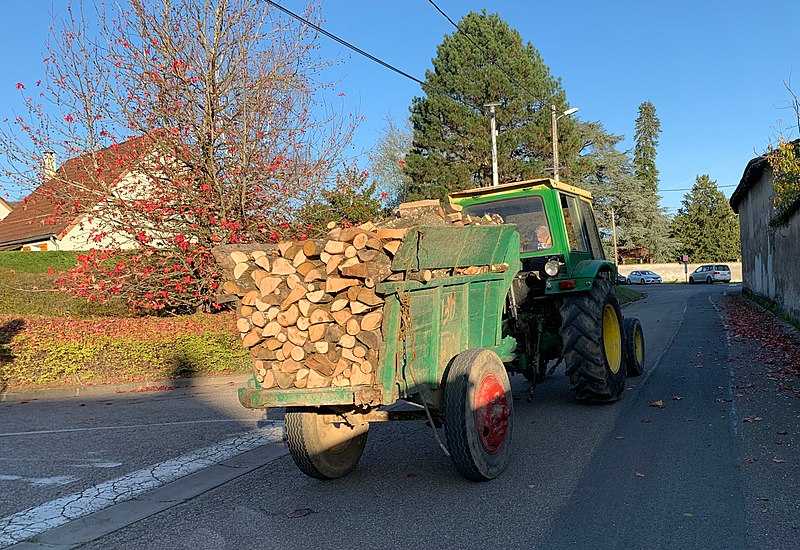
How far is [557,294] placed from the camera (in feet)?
25.4

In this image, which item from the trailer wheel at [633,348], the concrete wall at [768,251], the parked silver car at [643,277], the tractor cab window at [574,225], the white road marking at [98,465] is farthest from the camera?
the parked silver car at [643,277]

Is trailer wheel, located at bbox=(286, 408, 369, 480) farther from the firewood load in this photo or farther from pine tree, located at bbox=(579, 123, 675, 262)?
pine tree, located at bbox=(579, 123, 675, 262)

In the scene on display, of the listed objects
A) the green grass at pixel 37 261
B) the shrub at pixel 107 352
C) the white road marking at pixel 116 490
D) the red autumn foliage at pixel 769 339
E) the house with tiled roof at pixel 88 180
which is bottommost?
the white road marking at pixel 116 490

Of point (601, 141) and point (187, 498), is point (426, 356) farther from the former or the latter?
point (601, 141)

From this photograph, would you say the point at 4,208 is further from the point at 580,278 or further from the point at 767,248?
the point at 580,278

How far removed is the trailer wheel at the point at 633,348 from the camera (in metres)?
9.16

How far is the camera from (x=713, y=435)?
6.23 meters

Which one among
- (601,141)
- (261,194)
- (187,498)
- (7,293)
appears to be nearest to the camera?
(187,498)

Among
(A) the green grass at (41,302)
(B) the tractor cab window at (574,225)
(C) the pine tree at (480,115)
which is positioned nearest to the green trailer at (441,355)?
(B) the tractor cab window at (574,225)

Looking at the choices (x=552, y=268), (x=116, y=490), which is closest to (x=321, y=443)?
(x=116, y=490)

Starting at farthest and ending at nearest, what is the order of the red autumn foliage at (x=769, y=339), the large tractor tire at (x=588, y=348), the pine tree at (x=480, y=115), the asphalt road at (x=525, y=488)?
the pine tree at (x=480, y=115) < the red autumn foliage at (x=769, y=339) < the large tractor tire at (x=588, y=348) < the asphalt road at (x=525, y=488)

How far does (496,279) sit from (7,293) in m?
16.2

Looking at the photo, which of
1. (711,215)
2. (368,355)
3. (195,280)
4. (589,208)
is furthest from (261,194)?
(711,215)

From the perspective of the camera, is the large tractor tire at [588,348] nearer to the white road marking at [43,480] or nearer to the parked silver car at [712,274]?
the white road marking at [43,480]
